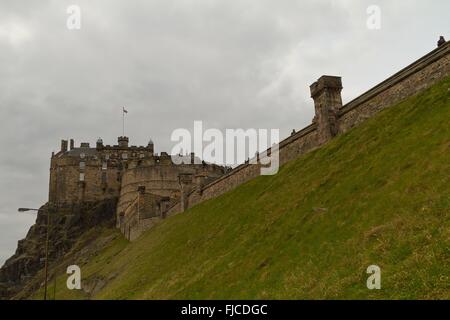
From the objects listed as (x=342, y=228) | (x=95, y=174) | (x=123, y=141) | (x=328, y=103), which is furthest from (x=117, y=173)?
(x=342, y=228)

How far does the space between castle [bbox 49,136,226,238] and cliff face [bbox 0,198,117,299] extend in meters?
2.28

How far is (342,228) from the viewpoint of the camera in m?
16.4

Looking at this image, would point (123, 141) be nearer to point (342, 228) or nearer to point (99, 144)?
point (99, 144)

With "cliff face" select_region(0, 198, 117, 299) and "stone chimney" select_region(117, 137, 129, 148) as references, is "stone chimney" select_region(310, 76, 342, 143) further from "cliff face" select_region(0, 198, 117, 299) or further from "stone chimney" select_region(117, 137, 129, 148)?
"stone chimney" select_region(117, 137, 129, 148)

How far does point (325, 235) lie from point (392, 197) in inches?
105

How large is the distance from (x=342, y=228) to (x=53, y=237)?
3015 inches

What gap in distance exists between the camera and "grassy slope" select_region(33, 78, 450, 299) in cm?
1252

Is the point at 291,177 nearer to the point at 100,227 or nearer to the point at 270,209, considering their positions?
the point at 270,209

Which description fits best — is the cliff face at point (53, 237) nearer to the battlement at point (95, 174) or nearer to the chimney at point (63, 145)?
the battlement at point (95, 174)

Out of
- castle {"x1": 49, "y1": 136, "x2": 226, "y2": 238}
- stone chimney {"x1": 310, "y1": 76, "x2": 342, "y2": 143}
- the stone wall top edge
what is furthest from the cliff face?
the stone wall top edge

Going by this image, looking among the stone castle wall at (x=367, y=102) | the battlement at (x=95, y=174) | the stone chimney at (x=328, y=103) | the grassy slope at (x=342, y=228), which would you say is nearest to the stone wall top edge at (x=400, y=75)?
the stone castle wall at (x=367, y=102)

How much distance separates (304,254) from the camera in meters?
16.8

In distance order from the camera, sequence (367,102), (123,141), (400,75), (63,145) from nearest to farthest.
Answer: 1. (400,75)
2. (367,102)
3. (63,145)
4. (123,141)

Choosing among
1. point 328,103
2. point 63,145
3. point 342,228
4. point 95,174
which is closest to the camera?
point 342,228
